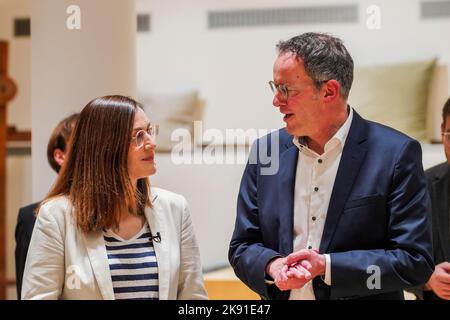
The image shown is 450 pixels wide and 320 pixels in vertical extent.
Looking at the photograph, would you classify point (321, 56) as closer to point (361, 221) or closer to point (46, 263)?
point (361, 221)

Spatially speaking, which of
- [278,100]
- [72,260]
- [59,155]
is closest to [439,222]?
[278,100]

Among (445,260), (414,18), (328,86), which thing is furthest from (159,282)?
(414,18)

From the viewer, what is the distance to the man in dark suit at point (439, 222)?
6.14 feet

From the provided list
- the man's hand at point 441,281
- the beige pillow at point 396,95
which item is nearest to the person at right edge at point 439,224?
the man's hand at point 441,281

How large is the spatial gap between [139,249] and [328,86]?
0.66 meters

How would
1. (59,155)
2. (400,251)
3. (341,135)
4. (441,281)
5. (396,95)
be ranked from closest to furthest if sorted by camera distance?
(400,251) → (341,135) → (441,281) → (396,95) → (59,155)

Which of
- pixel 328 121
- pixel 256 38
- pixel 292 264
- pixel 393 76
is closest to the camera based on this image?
pixel 292 264

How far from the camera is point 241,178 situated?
1.92 metres

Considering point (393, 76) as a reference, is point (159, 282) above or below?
below

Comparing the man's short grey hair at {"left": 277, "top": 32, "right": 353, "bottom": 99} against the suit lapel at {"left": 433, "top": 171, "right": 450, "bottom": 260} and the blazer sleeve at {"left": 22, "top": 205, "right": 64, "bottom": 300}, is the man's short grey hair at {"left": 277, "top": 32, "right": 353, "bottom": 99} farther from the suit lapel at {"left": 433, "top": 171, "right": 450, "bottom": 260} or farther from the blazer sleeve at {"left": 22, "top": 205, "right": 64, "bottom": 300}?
the blazer sleeve at {"left": 22, "top": 205, "right": 64, "bottom": 300}

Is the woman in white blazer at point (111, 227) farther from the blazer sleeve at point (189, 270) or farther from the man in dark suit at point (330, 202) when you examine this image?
the man in dark suit at point (330, 202)

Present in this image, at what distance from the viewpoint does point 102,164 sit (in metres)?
1.73

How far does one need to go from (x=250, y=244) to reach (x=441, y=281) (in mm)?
579
